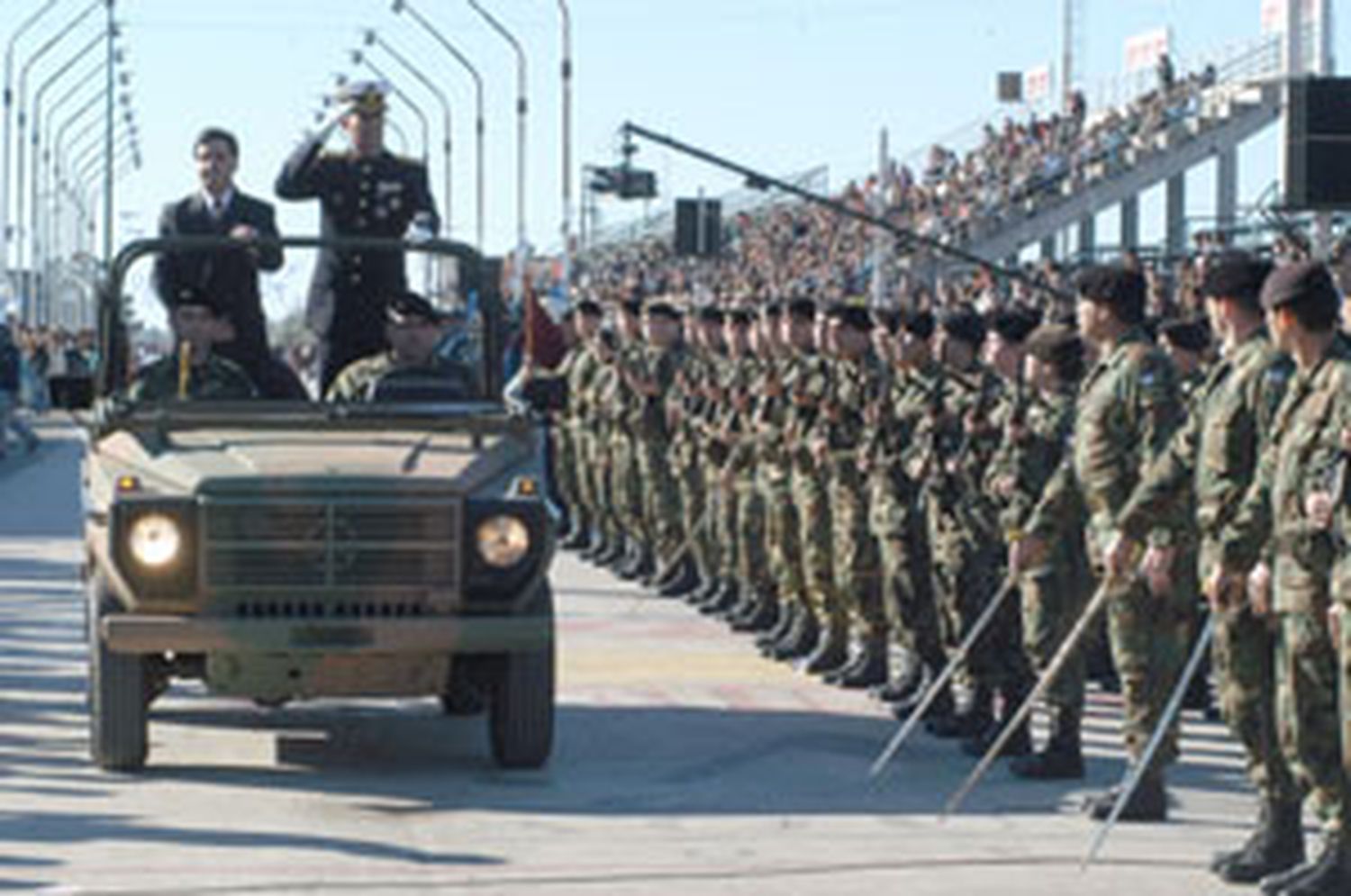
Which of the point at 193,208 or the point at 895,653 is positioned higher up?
the point at 193,208

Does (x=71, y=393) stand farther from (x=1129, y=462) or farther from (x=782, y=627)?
(x=782, y=627)

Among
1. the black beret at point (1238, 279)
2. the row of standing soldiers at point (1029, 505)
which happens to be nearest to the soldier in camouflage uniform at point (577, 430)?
the row of standing soldiers at point (1029, 505)

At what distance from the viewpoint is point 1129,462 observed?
36.8 ft

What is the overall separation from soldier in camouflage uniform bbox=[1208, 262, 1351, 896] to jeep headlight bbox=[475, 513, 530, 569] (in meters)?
3.18

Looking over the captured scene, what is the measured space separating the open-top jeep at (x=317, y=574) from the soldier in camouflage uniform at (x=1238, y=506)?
2.87m

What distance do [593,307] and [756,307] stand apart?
4.26 metres

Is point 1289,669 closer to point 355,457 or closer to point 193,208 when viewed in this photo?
point 355,457

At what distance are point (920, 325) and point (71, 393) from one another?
386cm

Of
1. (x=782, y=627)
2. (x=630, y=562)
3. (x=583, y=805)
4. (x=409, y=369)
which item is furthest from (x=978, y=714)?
(x=630, y=562)

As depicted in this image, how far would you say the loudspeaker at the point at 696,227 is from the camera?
30.1 m

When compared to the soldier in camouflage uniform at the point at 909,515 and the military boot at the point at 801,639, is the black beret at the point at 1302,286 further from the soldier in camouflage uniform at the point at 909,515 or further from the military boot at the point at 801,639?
the military boot at the point at 801,639

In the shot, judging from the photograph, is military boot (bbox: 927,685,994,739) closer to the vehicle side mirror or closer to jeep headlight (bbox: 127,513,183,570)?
jeep headlight (bbox: 127,513,183,570)

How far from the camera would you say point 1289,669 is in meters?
9.37

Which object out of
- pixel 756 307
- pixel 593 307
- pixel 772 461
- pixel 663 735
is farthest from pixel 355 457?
pixel 593 307
